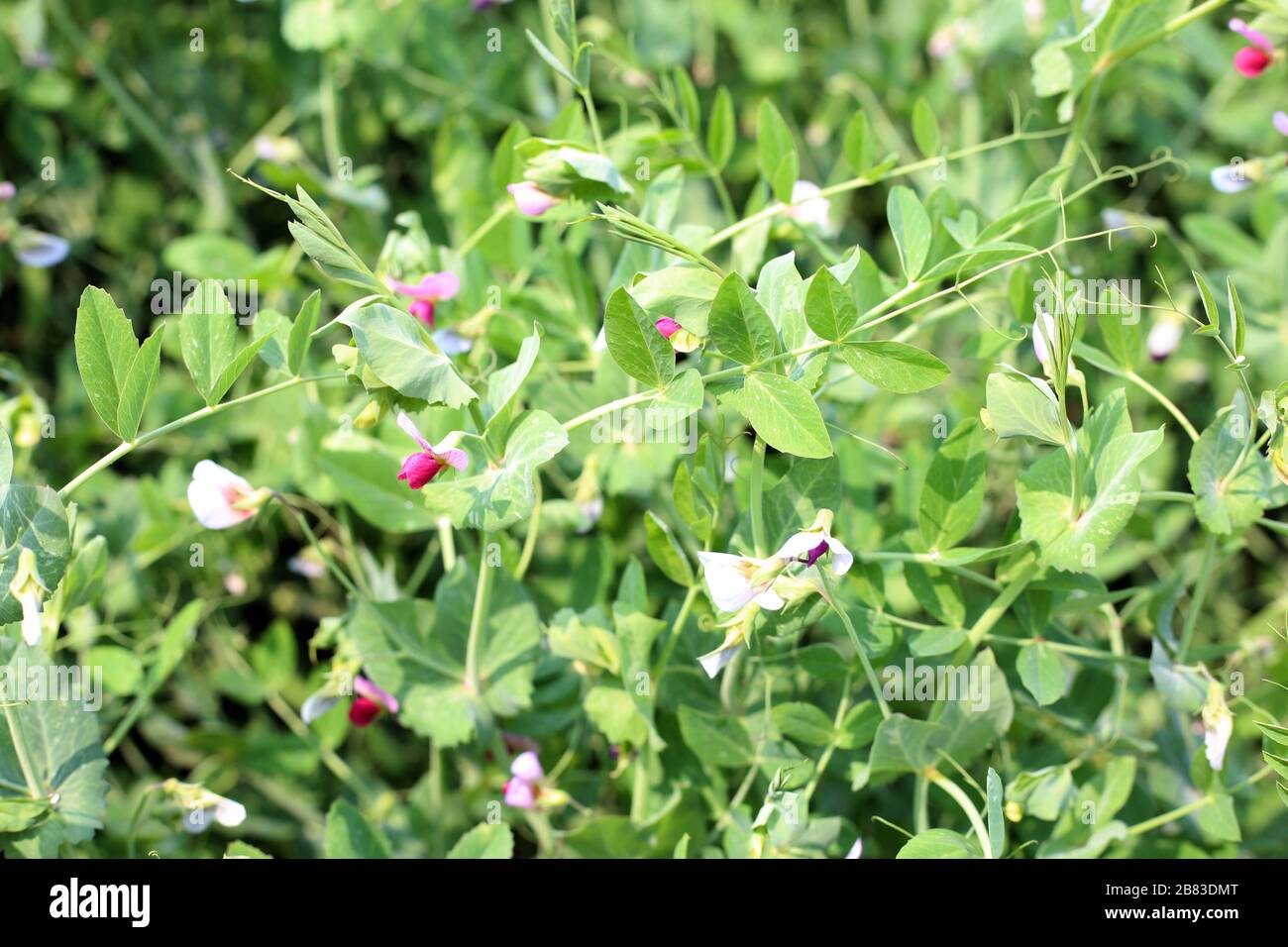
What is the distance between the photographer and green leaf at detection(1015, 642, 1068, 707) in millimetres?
783

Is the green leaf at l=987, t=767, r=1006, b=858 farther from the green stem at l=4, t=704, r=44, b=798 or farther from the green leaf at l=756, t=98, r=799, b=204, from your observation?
the green stem at l=4, t=704, r=44, b=798

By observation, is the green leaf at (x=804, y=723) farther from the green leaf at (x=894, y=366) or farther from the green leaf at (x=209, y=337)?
the green leaf at (x=209, y=337)

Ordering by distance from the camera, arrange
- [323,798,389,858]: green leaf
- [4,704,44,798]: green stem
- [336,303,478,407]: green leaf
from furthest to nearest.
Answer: [323,798,389,858]: green leaf < [4,704,44,798]: green stem < [336,303,478,407]: green leaf

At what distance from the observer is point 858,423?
3.72 ft

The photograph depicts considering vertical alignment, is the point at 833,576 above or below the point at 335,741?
above

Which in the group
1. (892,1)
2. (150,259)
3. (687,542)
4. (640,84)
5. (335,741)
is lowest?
(335,741)

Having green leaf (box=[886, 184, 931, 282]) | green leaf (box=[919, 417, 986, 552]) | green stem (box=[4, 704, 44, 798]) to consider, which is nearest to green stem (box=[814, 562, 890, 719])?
green leaf (box=[919, 417, 986, 552])

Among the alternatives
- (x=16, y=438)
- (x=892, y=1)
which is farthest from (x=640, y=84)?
(x=16, y=438)

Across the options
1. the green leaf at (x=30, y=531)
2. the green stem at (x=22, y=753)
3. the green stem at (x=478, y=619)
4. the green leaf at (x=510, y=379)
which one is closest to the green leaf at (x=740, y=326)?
the green leaf at (x=510, y=379)

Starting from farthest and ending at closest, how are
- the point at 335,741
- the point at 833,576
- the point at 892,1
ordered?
the point at 892,1
the point at 335,741
the point at 833,576

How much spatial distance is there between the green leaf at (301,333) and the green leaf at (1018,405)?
1.44 feet

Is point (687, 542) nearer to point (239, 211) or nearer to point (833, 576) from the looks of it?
point (833, 576)
